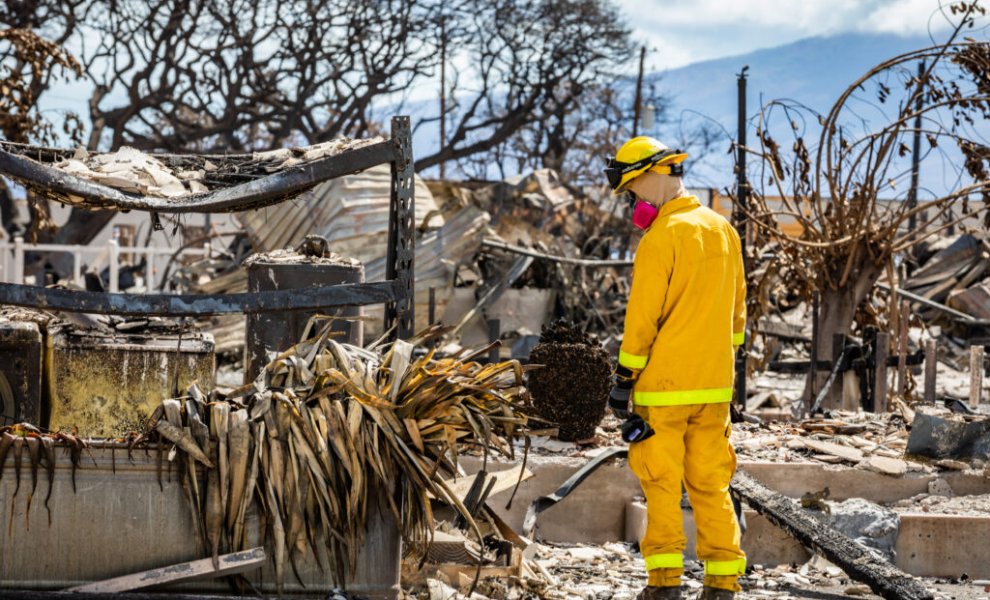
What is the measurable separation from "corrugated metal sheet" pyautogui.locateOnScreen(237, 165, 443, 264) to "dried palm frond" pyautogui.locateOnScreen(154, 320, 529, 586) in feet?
41.4

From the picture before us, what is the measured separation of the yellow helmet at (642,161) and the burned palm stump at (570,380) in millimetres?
2577

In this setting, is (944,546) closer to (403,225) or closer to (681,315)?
(681,315)

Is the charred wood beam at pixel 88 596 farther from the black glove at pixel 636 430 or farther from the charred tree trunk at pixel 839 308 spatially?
the charred tree trunk at pixel 839 308

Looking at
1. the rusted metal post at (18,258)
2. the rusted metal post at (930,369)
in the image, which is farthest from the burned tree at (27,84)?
the rusted metal post at (930,369)

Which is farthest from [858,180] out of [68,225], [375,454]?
[68,225]

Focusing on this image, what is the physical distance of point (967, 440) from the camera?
793cm

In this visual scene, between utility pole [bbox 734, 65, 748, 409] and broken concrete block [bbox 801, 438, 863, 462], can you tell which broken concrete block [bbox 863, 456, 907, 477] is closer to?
broken concrete block [bbox 801, 438, 863, 462]

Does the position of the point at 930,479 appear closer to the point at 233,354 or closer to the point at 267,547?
the point at 267,547

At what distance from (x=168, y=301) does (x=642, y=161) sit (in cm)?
227

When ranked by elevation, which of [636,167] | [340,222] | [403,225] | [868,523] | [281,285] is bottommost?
[868,523]

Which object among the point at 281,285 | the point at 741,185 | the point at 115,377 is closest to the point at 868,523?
the point at 281,285

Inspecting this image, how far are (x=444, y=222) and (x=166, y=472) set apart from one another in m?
13.7

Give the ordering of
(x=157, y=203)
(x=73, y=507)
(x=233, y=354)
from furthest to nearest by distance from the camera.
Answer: (x=233, y=354) → (x=157, y=203) → (x=73, y=507)

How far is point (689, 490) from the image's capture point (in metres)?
5.31
